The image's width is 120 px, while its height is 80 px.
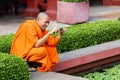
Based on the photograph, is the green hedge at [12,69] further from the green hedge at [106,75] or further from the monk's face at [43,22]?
the green hedge at [106,75]

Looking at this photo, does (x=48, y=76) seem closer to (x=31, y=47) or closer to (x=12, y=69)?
(x=31, y=47)

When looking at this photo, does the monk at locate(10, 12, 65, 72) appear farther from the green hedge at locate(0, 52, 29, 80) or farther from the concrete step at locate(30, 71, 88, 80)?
the green hedge at locate(0, 52, 29, 80)

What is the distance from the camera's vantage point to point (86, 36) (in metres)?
7.48

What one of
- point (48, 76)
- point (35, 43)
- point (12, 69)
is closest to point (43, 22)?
point (35, 43)

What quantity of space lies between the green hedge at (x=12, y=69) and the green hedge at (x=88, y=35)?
1958 millimetres

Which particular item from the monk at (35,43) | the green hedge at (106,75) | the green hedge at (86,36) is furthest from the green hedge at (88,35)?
the monk at (35,43)

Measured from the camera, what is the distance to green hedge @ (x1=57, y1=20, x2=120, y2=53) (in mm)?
7191

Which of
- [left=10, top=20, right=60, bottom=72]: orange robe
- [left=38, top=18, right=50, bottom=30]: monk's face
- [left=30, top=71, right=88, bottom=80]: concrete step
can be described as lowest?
[left=30, top=71, right=88, bottom=80]: concrete step

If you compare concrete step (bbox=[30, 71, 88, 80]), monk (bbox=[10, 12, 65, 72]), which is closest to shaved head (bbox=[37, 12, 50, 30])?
monk (bbox=[10, 12, 65, 72])

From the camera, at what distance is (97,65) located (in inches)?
275

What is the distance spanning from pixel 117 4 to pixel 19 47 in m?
11.3

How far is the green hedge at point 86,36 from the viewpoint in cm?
711

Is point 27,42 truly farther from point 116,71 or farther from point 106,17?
point 106,17

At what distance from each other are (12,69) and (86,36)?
8.83 feet
